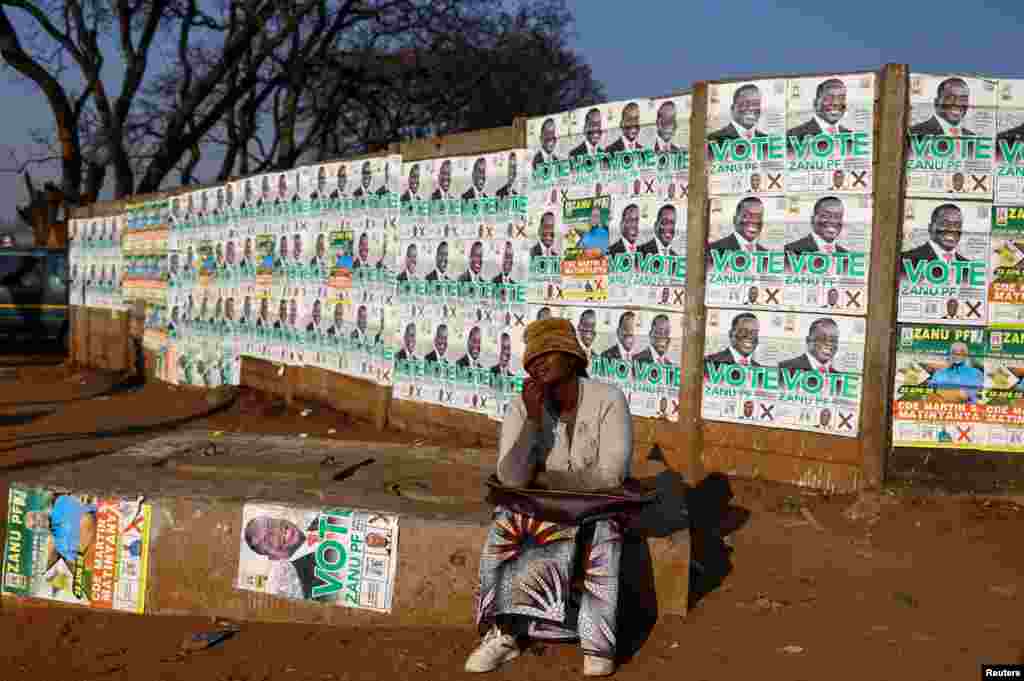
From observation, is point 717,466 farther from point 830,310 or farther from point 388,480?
point 388,480

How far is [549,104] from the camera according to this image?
96.7ft

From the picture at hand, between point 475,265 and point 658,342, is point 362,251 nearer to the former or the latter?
point 475,265

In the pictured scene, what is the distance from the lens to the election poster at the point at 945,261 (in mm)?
6027

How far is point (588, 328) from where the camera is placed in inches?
293

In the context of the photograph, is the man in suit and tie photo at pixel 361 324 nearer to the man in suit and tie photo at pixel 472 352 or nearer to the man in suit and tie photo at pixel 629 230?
the man in suit and tie photo at pixel 472 352

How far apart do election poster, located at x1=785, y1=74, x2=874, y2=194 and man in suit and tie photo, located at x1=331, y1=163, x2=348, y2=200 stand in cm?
515

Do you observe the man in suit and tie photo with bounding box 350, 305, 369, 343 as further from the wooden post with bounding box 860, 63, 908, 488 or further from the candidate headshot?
the wooden post with bounding box 860, 63, 908, 488

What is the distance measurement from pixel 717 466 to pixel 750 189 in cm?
193

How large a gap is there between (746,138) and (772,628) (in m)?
3.46

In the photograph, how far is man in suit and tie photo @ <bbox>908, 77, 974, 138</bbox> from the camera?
6.03 meters

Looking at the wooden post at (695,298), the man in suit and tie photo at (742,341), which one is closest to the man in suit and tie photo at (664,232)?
the wooden post at (695,298)

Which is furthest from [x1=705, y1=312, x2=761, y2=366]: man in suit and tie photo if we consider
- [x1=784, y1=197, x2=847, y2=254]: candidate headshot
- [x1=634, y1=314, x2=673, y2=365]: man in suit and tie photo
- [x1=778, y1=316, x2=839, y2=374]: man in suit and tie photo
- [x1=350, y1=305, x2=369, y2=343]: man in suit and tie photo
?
[x1=350, y1=305, x2=369, y2=343]: man in suit and tie photo

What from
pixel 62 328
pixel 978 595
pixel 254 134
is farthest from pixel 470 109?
pixel 978 595

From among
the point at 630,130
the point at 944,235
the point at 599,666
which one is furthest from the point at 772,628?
the point at 630,130
